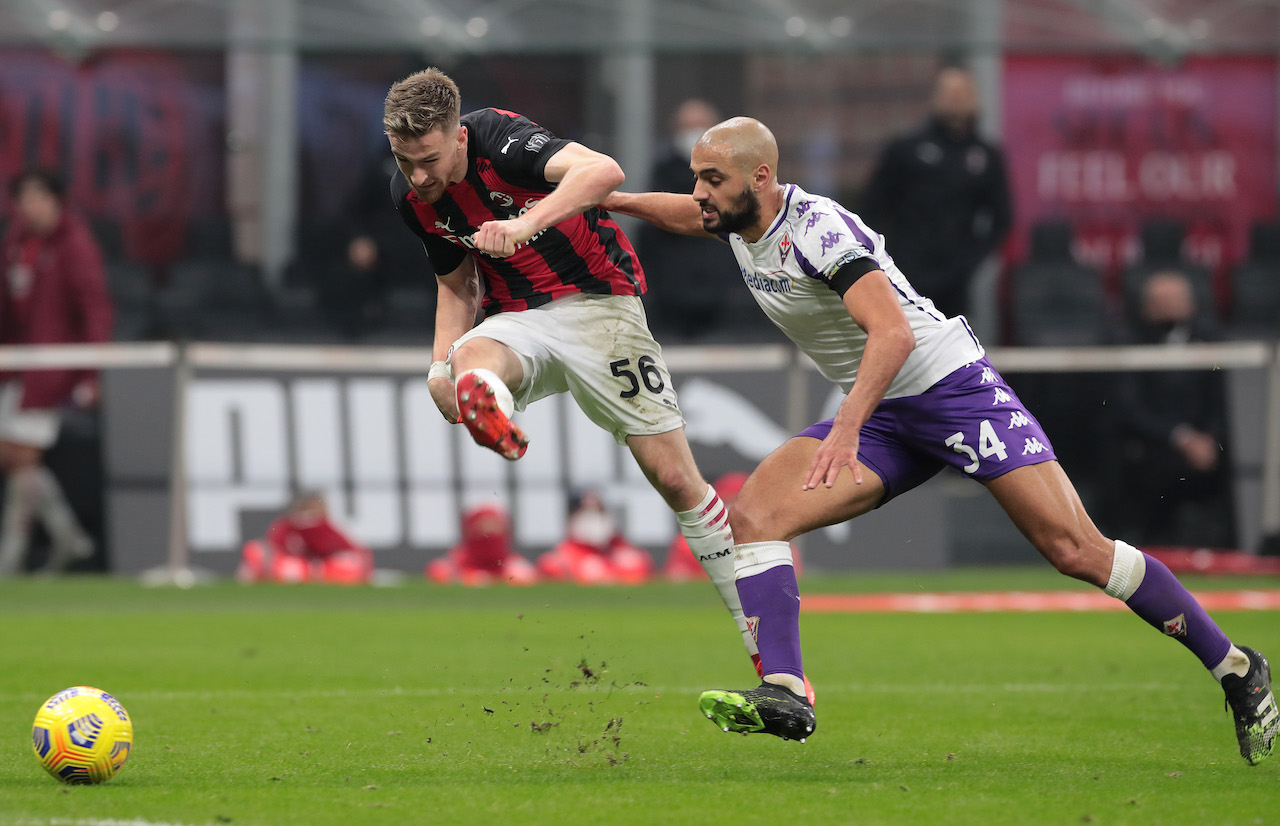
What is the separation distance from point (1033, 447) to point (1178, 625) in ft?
2.61

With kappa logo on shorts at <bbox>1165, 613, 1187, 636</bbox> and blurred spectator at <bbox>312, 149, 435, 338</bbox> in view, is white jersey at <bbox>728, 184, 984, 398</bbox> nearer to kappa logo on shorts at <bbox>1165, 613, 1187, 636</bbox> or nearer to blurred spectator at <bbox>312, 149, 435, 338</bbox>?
kappa logo on shorts at <bbox>1165, 613, 1187, 636</bbox>

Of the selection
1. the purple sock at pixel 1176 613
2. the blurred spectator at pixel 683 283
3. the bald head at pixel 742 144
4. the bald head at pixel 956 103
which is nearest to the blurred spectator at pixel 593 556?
the blurred spectator at pixel 683 283

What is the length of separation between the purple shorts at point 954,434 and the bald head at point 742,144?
0.95 metres

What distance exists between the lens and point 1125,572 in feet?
19.1

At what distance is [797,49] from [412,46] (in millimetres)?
3610

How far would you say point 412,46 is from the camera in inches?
637

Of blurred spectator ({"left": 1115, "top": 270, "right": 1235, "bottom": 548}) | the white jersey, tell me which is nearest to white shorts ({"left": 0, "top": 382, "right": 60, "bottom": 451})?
blurred spectator ({"left": 1115, "top": 270, "right": 1235, "bottom": 548})

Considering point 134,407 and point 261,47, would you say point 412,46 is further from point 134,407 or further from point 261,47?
point 134,407

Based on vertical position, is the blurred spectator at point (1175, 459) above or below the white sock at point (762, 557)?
below

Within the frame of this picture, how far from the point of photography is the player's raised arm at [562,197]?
5.43 m

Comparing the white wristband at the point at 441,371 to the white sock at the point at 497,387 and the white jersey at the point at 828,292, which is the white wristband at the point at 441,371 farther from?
the white jersey at the point at 828,292

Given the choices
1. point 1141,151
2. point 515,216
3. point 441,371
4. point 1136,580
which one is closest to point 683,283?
point 1141,151

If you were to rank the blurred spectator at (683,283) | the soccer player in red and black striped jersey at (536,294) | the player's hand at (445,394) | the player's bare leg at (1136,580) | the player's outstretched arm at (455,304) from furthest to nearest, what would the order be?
1. the blurred spectator at (683,283)
2. the player's outstretched arm at (455,304)
3. the player's hand at (445,394)
4. the soccer player in red and black striped jersey at (536,294)
5. the player's bare leg at (1136,580)

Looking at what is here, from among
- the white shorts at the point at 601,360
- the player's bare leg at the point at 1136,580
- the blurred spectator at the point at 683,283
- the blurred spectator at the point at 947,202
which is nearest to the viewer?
the player's bare leg at the point at 1136,580
